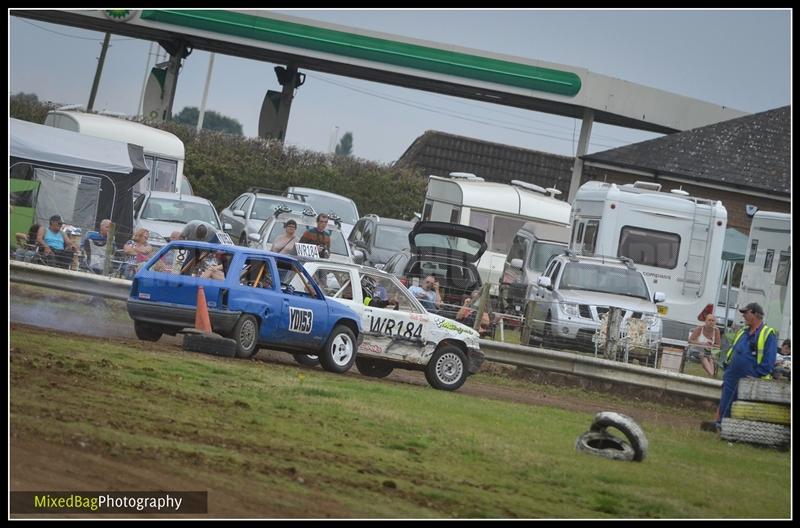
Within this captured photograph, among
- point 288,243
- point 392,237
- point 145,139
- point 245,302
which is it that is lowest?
point 245,302

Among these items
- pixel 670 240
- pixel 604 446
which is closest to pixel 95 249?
pixel 604 446

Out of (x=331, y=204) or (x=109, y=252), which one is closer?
(x=109, y=252)

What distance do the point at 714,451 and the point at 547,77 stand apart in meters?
34.3

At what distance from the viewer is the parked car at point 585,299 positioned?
23016 mm

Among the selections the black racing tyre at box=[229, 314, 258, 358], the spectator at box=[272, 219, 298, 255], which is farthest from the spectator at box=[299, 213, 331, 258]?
the black racing tyre at box=[229, 314, 258, 358]

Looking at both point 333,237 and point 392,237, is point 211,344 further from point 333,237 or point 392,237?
point 392,237

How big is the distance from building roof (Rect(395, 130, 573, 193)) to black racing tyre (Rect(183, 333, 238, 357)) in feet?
108

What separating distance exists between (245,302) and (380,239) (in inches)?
565

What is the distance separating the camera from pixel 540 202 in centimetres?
3375

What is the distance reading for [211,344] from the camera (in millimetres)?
17625

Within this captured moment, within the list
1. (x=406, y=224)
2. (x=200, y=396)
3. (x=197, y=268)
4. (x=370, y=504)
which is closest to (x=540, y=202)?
(x=406, y=224)

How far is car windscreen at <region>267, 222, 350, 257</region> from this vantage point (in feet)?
86.9

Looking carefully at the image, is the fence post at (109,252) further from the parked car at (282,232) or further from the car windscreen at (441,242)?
the car windscreen at (441,242)

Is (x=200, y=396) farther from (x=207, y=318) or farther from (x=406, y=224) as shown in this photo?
(x=406, y=224)
